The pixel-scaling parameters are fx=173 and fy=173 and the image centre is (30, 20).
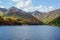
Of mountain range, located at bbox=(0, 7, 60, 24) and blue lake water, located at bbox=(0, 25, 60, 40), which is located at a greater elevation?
mountain range, located at bbox=(0, 7, 60, 24)

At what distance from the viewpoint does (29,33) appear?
13.9m

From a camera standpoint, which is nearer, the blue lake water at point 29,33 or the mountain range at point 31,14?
the blue lake water at point 29,33

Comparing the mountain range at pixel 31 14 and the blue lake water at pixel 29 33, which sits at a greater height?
the mountain range at pixel 31 14

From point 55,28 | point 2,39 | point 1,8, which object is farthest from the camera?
point 55,28

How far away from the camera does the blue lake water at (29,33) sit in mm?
12980

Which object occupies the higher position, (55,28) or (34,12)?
(34,12)

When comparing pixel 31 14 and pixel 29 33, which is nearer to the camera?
pixel 29 33

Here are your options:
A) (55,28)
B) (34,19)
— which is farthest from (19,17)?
(55,28)

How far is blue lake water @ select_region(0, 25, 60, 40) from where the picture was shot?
13.0m

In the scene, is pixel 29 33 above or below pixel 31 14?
below

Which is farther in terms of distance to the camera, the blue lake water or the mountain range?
the mountain range

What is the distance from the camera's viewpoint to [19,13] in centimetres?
1416

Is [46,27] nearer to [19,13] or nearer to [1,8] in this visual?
[19,13]

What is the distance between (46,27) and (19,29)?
2184 mm
